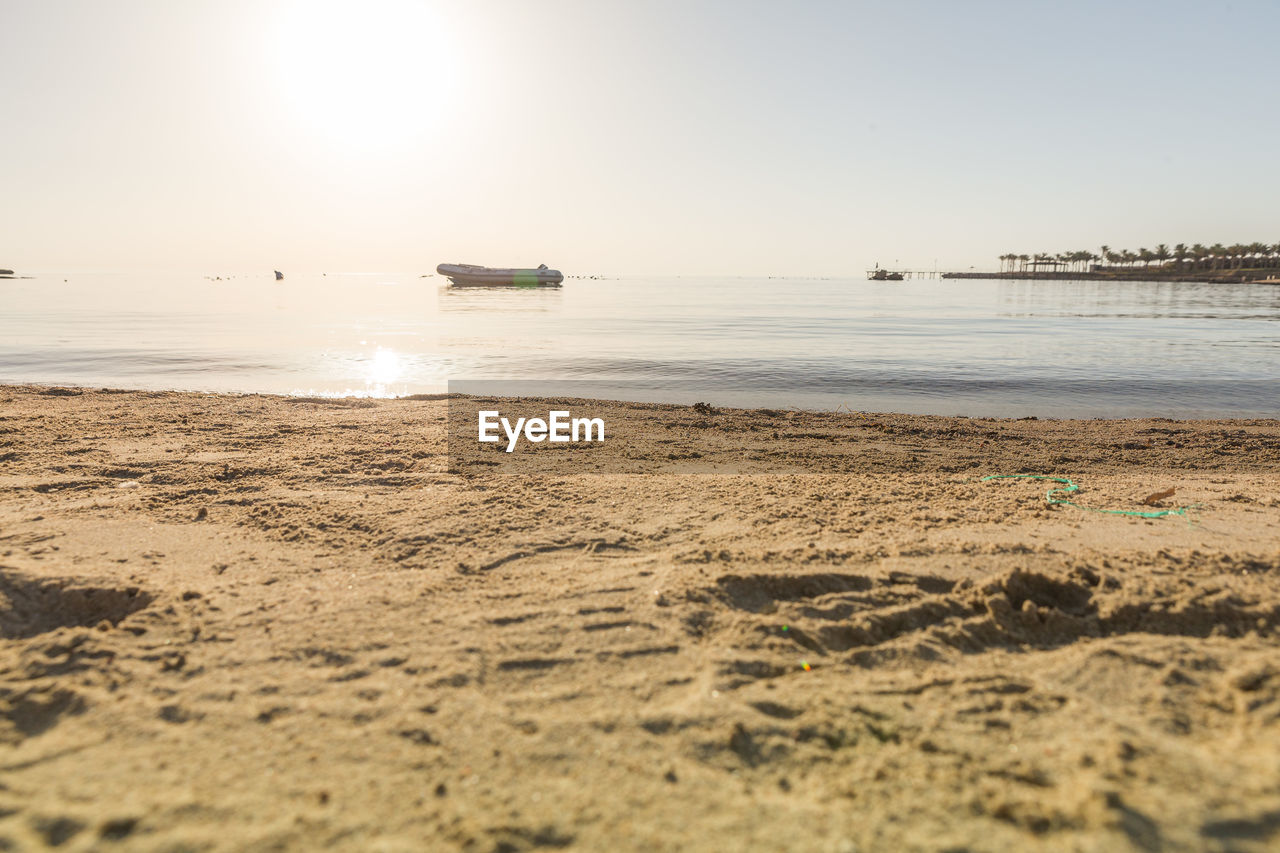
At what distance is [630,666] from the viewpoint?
9.76ft

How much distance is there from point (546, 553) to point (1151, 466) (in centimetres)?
662

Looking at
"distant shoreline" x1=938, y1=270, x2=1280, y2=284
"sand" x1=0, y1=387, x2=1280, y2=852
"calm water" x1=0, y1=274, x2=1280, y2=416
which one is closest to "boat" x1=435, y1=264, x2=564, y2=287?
"calm water" x1=0, y1=274, x2=1280, y2=416

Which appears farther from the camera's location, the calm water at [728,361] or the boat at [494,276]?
the boat at [494,276]

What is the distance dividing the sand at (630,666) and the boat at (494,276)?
10078cm

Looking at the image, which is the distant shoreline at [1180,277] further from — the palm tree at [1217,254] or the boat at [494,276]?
the boat at [494,276]

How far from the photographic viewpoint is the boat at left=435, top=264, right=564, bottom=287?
101250 millimetres

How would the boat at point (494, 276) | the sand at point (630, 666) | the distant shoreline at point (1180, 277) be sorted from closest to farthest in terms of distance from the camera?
the sand at point (630, 666) → the boat at point (494, 276) → the distant shoreline at point (1180, 277)

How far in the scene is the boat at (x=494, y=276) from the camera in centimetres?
10125

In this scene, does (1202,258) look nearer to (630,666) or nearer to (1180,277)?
(1180,277)

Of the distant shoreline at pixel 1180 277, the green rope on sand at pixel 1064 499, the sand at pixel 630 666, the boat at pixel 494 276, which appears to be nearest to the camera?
the sand at pixel 630 666

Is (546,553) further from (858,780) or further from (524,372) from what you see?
(524,372)

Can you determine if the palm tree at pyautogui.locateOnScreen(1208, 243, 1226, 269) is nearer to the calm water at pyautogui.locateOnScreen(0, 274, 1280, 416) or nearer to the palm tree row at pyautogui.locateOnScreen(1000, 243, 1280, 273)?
the palm tree row at pyautogui.locateOnScreen(1000, 243, 1280, 273)

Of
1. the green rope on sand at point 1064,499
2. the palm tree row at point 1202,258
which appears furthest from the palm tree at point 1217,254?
the green rope on sand at point 1064,499

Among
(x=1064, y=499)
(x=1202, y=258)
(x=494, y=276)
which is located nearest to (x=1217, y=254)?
(x=1202, y=258)
